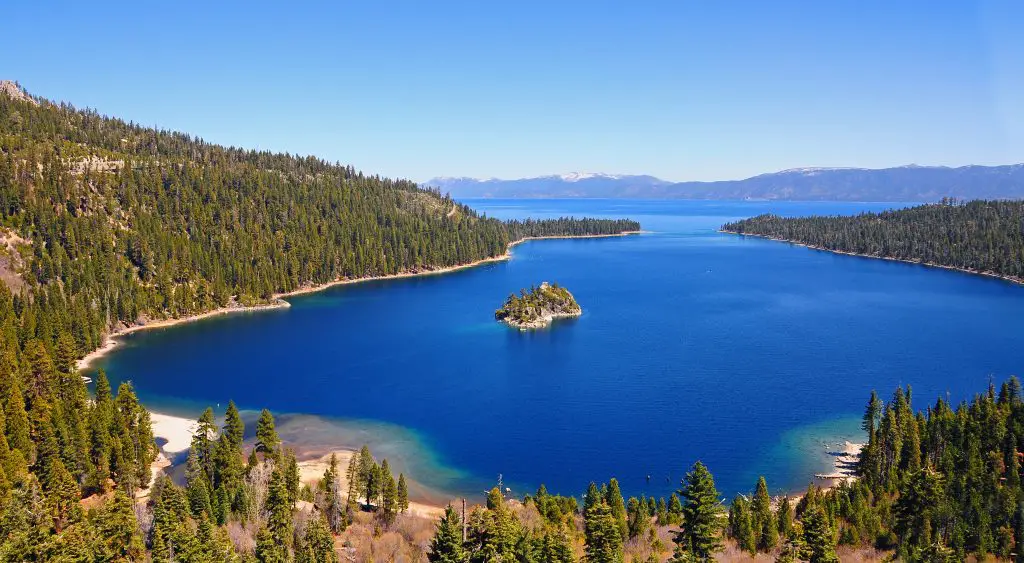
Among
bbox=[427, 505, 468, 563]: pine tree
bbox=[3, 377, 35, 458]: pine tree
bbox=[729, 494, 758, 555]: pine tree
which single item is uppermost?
bbox=[3, 377, 35, 458]: pine tree

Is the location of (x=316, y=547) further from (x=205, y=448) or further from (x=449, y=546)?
(x=205, y=448)

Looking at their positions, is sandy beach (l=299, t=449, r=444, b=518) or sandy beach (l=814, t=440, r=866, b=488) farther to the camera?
sandy beach (l=814, t=440, r=866, b=488)

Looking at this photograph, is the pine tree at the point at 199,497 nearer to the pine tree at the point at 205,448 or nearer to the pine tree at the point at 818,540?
the pine tree at the point at 205,448

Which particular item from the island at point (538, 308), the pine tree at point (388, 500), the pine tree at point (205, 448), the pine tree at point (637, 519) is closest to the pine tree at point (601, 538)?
the pine tree at point (637, 519)

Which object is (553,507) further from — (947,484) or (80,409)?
(80,409)

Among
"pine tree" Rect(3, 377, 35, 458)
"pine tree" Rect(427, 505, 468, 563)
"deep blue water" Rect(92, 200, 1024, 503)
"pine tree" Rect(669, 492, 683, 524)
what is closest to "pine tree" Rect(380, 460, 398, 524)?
"deep blue water" Rect(92, 200, 1024, 503)

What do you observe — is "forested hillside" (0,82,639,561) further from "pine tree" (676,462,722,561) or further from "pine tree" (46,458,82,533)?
"pine tree" (676,462,722,561)
